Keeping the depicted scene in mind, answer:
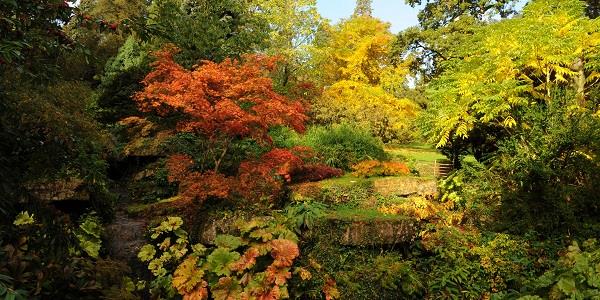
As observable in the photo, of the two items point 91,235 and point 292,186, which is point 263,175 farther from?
point 91,235

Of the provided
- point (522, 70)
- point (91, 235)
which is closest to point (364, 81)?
point (522, 70)

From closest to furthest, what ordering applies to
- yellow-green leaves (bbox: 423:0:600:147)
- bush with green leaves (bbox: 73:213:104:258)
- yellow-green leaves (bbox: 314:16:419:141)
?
bush with green leaves (bbox: 73:213:104:258) < yellow-green leaves (bbox: 423:0:600:147) < yellow-green leaves (bbox: 314:16:419:141)

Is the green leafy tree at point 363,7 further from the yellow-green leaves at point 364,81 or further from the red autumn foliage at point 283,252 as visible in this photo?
the red autumn foliage at point 283,252

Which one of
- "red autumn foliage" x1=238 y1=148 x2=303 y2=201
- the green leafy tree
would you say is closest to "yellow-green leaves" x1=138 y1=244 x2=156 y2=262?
"red autumn foliage" x1=238 y1=148 x2=303 y2=201

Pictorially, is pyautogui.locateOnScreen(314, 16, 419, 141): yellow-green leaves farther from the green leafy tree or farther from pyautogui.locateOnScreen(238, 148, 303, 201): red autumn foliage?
the green leafy tree

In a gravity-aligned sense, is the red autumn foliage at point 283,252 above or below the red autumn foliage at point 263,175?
below

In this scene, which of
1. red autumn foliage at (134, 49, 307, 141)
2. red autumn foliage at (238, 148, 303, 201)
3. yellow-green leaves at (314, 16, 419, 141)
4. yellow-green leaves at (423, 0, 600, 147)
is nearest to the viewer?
red autumn foliage at (134, 49, 307, 141)

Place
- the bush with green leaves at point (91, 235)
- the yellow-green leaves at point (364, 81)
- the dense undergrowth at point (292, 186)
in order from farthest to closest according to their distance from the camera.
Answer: the yellow-green leaves at point (364, 81) < the bush with green leaves at point (91, 235) < the dense undergrowth at point (292, 186)

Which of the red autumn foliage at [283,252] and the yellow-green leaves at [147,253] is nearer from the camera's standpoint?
the red autumn foliage at [283,252]

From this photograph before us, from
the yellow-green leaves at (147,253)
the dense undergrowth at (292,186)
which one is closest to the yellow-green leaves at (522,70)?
the dense undergrowth at (292,186)

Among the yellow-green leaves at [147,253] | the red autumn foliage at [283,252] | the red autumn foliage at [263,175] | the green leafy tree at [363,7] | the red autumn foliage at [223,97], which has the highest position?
the green leafy tree at [363,7]

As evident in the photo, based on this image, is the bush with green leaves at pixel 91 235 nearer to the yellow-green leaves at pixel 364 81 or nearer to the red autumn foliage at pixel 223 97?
the red autumn foliage at pixel 223 97

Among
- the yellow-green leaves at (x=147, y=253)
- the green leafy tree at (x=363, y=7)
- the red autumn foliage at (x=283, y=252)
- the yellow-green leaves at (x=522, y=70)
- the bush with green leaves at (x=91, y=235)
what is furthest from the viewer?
the green leafy tree at (x=363, y=7)

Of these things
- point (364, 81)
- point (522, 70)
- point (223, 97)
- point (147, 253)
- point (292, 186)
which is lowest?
point (147, 253)
